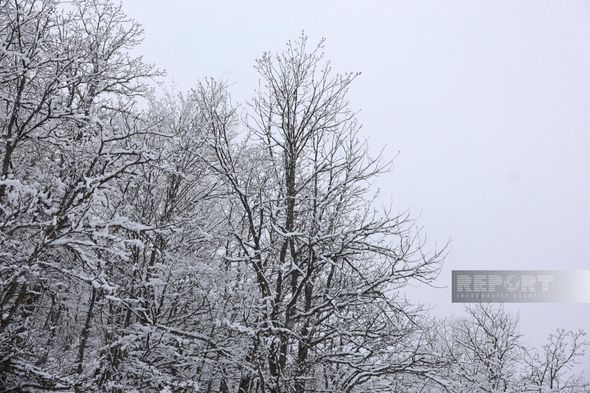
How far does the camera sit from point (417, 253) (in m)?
10.1

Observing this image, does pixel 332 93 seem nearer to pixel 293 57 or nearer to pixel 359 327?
pixel 293 57

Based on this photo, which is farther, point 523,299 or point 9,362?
point 523,299

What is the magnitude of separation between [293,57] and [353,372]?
6548mm

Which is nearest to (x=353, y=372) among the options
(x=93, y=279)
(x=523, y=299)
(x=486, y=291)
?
(x=93, y=279)

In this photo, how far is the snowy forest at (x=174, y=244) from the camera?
7215 millimetres

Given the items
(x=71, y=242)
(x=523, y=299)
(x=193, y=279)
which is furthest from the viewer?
(x=523, y=299)

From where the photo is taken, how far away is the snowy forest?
23.7 feet

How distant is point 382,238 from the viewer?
10484mm

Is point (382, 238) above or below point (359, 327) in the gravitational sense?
above

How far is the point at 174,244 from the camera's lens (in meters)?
10.8

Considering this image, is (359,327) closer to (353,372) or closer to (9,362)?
(353,372)

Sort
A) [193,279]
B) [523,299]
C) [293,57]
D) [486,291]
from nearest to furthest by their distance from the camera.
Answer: [193,279] < [293,57] < [486,291] < [523,299]

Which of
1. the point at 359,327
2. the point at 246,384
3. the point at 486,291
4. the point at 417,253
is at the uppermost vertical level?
the point at 486,291

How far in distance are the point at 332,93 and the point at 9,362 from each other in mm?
7788
